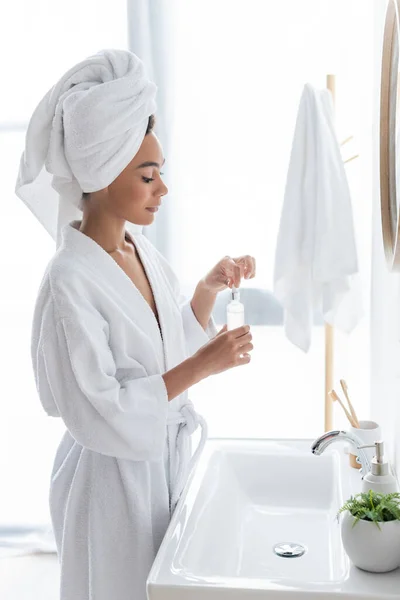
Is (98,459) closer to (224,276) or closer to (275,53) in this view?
(224,276)

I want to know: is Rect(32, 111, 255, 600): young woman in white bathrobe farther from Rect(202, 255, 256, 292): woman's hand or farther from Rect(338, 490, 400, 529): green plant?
Rect(338, 490, 400, 529): green plant

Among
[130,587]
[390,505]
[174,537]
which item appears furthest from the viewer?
[130,587]

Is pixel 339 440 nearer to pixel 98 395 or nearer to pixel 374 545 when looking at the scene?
pixel 374 545

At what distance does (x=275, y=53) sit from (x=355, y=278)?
82 cm

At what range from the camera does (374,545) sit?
3.63 ft

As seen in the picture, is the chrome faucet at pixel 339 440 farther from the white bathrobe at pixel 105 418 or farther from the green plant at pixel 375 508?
the white bathrobe at pixel 105 418

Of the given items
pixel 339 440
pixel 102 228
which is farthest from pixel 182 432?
pixel 102 228

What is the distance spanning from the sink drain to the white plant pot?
0.27m

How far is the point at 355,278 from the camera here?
6.93ft

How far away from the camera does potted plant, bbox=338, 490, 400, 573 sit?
3.64 ft

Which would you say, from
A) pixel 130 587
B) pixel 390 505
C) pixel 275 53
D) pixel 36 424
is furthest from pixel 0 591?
pixel 275 53

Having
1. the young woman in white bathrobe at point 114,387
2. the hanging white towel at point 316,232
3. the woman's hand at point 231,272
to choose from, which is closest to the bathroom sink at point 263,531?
the young woman in white bathrobe at point 114,387

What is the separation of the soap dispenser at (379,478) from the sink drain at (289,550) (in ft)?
0.72

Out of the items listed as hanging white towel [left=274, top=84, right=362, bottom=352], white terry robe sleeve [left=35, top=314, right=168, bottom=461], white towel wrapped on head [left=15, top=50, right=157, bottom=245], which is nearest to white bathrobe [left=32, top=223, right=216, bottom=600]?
white terry robe sleeve [left=35, top=314, right=168, bottom=461]
